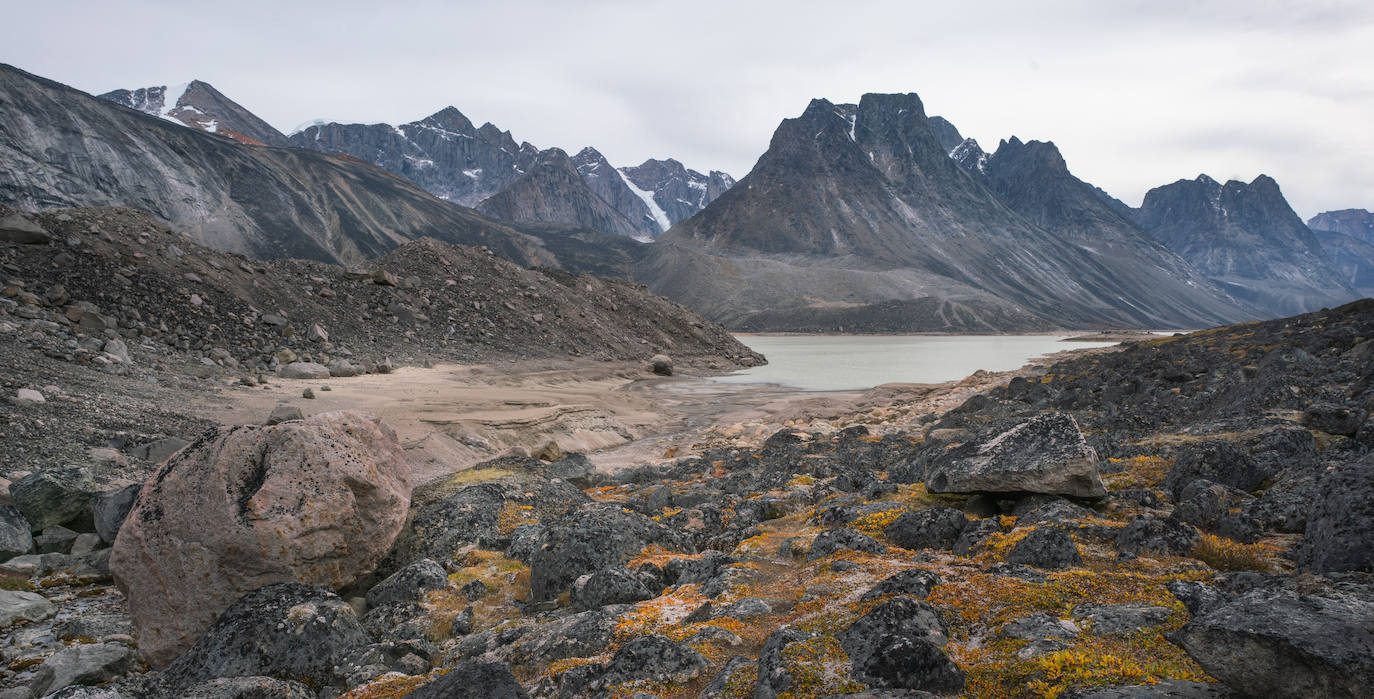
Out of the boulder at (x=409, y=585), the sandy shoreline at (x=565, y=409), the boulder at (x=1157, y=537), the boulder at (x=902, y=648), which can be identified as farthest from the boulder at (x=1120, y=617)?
the sandy shoreline at (x=565, y=409)

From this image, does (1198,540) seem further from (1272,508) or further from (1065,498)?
(1065,498)

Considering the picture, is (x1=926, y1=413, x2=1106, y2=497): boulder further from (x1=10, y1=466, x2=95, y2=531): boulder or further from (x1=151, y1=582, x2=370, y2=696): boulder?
(x1=10, y1=466, x2=95, y2=531): boulder

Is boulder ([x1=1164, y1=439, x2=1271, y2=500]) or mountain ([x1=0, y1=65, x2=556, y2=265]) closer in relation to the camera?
boulder ([x1=1164, y1=439, x2=1271, y2=500])

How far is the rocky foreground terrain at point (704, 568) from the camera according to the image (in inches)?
183

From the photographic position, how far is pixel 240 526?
25.2 ft

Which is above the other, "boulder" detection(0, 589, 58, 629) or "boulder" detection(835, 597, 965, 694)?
"boulder" detection(835, 597, 965, 694)

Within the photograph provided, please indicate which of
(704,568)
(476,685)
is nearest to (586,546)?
(704,568)

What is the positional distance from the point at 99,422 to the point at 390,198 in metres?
199

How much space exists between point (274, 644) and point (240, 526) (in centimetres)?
179

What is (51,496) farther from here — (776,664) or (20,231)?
(20,231)

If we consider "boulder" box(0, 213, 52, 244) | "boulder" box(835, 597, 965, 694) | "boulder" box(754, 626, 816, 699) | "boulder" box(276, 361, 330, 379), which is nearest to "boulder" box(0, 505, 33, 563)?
"boulder" box(754, 626, 816, 699)

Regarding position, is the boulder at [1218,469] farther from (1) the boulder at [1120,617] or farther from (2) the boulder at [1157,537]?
(1) the boulder at [1120,617]

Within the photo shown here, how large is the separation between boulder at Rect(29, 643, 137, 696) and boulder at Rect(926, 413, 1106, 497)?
35.6 feet

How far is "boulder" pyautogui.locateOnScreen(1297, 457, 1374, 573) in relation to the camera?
5.09 metres
